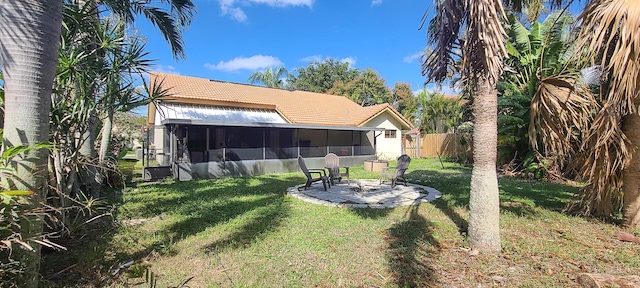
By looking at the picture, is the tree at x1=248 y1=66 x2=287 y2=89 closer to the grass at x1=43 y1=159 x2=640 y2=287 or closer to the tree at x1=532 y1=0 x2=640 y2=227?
the grass at x1=43 y1=159 x2=640 y2=287

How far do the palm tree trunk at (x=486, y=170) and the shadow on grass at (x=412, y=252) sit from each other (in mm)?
796

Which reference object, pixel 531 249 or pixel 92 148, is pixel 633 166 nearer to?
pixel 531 249

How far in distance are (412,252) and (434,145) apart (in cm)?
2265

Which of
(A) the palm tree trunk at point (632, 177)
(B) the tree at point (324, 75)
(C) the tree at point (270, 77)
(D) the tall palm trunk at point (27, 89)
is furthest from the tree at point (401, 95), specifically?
(D) the tall palm trunk at point (27, 89)

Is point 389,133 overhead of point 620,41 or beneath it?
beneath

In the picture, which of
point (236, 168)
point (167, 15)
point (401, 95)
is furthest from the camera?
point (401, 95)

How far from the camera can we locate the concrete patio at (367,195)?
26.3ft

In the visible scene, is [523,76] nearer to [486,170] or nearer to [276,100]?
[486,170]

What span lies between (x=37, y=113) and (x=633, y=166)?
9.15 metres

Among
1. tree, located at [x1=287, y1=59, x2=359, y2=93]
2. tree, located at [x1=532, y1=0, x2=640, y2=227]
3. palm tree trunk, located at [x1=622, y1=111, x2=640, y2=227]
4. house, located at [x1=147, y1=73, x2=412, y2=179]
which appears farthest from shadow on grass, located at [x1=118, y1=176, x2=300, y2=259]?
tree, located at [x1=287, y1=59, x2=359, y2=93]

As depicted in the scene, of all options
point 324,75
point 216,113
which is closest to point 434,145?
point 216,113

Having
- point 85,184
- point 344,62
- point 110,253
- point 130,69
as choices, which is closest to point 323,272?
point 110,253

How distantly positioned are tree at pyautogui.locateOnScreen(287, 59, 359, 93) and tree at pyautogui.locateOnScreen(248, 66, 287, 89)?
6200 millimetres

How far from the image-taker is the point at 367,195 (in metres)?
9.09
